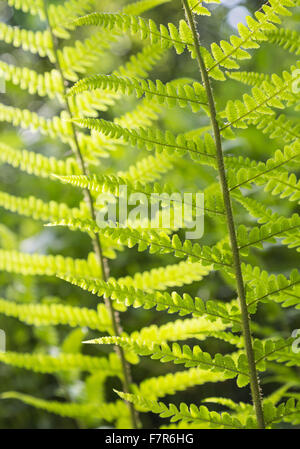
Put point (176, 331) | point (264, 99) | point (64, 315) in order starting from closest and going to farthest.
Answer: point (264, 99) < point (176, 331) < point (64, 315)

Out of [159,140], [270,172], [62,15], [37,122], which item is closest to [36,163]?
[37,122]

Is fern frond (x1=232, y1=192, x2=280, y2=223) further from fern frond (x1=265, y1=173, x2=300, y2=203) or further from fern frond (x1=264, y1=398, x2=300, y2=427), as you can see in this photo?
fern frond (x1=264, y1=398, x2=300, y2=427)

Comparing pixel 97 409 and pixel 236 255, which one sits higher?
pixel 236 255

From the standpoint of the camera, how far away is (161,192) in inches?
28.2

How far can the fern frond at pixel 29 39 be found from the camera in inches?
39.0

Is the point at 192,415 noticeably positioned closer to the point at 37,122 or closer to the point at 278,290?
the point at 278,290

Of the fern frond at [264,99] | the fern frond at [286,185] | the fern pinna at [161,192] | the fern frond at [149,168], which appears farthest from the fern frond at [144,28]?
the fern frond at [149,168]

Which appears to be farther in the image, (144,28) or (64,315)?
(64,315)

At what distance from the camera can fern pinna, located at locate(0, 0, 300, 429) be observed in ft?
2.17

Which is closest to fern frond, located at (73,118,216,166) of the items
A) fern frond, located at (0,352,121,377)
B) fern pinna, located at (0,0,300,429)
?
fern pinna, located at (0,0,300,429)

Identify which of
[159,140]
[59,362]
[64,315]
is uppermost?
[159,140]

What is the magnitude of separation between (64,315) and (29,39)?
0.62 meters

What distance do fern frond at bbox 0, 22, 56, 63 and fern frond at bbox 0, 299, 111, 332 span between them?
0.56 m

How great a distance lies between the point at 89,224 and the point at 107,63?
2.29 metres
